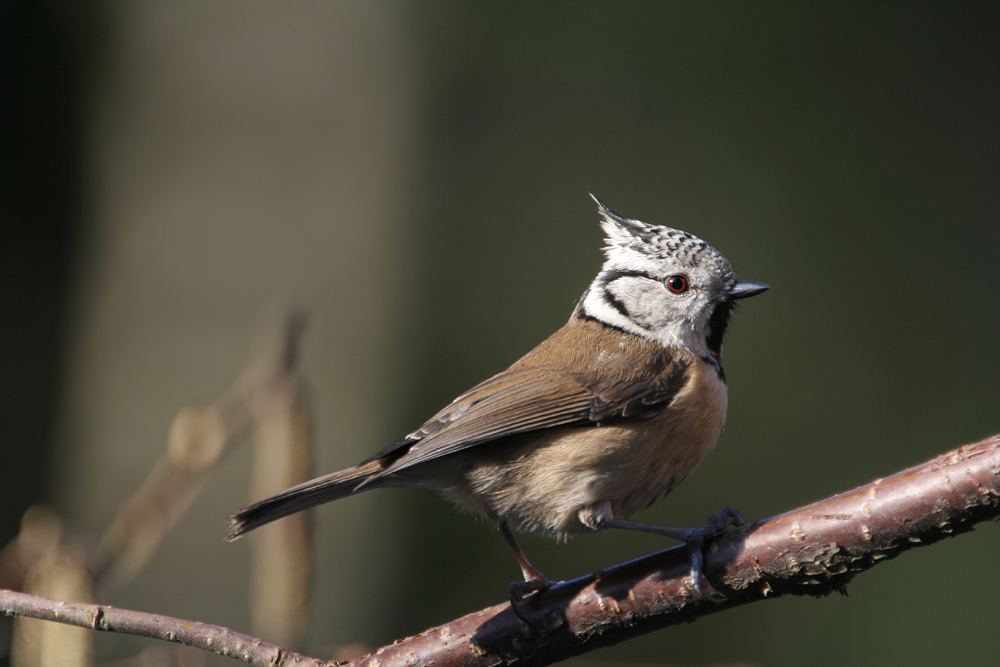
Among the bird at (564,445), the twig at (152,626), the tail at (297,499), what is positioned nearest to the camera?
the twig at (152,626)

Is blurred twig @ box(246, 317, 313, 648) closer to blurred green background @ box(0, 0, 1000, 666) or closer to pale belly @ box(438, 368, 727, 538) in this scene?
pale belly @ box(438, 368, 727, 538)

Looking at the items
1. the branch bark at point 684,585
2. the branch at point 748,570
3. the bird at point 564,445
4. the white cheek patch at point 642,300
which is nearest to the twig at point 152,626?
the branch bark at point 684,585

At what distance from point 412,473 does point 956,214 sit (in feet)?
20.7

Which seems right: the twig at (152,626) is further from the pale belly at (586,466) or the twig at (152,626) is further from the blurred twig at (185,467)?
the pale belly at (586,466)

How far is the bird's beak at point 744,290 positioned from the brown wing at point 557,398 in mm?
336

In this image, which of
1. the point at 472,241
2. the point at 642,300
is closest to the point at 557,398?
the point at 642,300

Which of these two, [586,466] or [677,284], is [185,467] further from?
[677,284]

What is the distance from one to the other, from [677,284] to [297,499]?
149 centimetres

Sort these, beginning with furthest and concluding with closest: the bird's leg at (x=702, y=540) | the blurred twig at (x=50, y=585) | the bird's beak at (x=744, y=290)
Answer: the bird's beak at (x=744, y=290) → the bird's leg at (x=702, y=540) → the blurred twig at (x=50, y=585)

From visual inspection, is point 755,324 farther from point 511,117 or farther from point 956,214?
point 511,117

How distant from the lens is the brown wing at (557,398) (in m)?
2.45

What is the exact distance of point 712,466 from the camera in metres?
6.36

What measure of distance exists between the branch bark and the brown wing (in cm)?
55

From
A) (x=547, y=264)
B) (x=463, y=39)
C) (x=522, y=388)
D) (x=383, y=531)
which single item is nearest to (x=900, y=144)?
(x=547, y=264)
